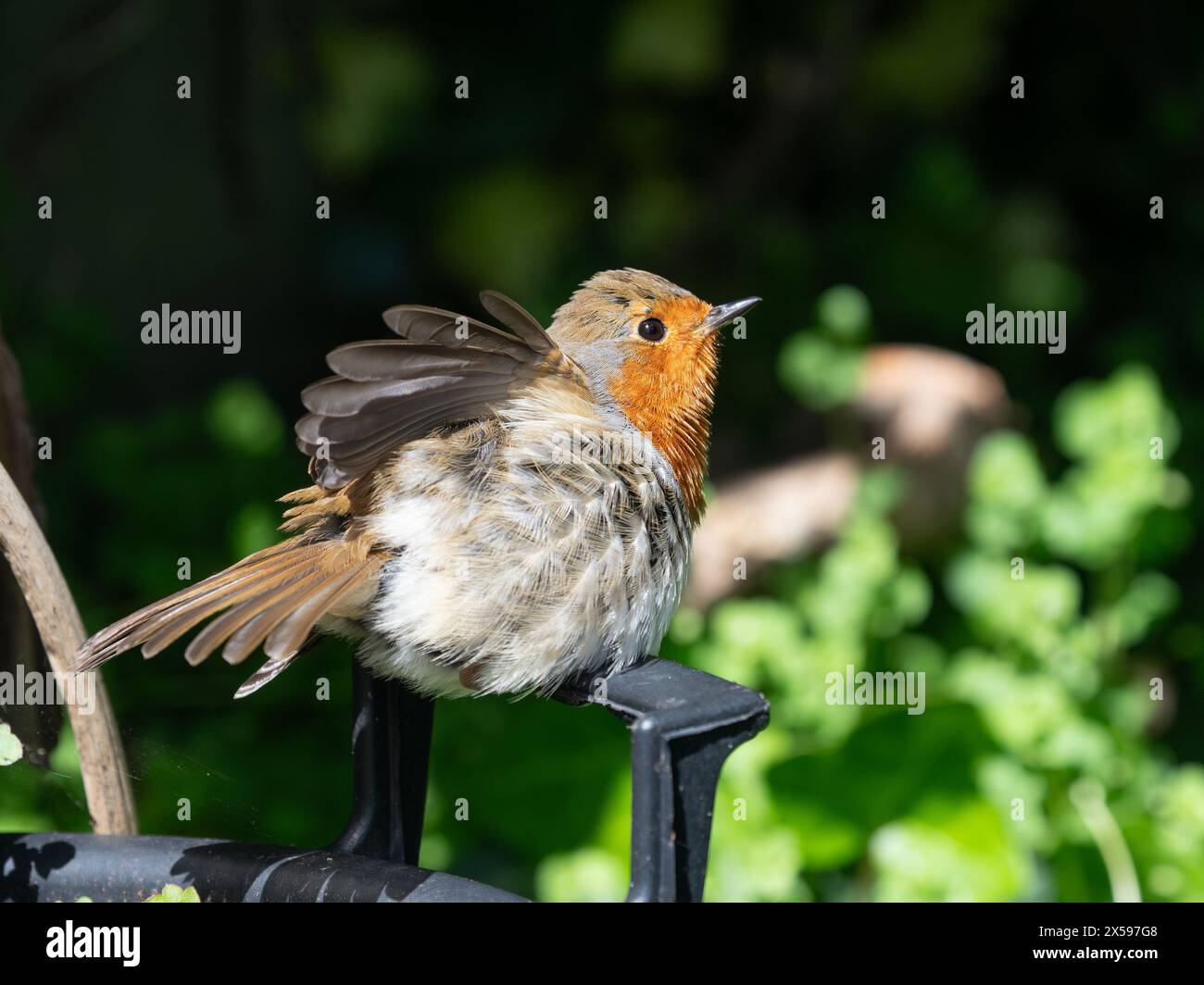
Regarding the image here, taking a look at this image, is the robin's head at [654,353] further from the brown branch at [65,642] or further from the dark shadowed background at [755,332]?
the dark shadowed background at [755,332]

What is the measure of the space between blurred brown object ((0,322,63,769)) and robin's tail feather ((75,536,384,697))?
0.56ft

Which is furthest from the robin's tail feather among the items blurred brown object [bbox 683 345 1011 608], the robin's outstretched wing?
blurred brown object [bbox 683 345 1011 608]

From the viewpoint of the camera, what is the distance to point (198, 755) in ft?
11.2

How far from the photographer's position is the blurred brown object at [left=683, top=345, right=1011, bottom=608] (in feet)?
13.3

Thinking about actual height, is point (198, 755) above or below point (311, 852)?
below

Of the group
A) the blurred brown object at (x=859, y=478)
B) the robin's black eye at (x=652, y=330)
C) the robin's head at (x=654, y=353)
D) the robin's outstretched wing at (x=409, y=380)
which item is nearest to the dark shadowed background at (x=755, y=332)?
the blurred brown object at (x=859, y=478)

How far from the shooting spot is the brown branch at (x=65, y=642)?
162 cm

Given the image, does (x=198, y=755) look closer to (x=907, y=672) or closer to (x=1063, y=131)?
(x=907, y=672)

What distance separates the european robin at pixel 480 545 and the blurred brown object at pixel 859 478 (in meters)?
1.98

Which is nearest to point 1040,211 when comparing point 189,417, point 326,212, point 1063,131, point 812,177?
point 1063,131

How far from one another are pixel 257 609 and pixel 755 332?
10.7 feet

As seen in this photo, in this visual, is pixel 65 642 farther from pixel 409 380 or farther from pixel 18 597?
pixel 409 380

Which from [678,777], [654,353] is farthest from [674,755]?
[654,353]

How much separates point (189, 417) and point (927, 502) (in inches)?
83.2
